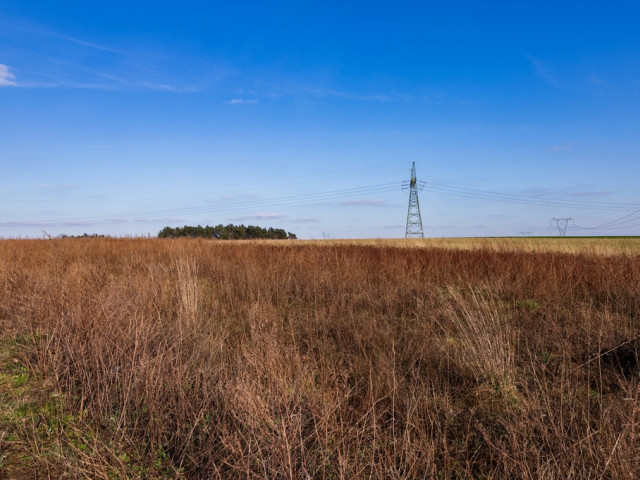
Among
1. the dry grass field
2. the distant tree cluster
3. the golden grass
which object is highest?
the distant tree cluster

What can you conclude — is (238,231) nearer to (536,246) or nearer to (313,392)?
(536,246)

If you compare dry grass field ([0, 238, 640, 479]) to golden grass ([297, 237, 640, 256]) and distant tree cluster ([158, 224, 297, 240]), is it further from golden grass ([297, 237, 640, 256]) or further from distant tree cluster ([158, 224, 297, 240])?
distant tree cluster ([158, 224, 297, 240])

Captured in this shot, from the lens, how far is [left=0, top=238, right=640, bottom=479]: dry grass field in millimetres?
2074

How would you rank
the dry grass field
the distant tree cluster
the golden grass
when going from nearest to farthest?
the dry grass field
the golden grass
the distant tree cluster

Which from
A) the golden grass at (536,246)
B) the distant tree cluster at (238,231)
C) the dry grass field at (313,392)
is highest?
the distant tree cluster at (238,231)

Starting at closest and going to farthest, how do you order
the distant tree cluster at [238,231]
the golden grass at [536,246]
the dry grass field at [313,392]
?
the dry grass field at [313,392] < the golden grass at [536,246] < the distant tree cluster at [238,231]

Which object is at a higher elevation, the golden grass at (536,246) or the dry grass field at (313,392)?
the golden grass at (536,246)

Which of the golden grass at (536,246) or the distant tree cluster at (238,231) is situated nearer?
the golden grass at (536,246)

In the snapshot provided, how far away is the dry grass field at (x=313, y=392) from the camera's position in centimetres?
207

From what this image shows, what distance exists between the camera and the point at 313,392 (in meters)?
2.54

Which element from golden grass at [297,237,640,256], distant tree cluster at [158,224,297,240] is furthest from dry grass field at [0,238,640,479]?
distant tree cluster at [158,224,297,240]

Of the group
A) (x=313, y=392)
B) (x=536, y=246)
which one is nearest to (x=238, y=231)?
(x=536, y=246)

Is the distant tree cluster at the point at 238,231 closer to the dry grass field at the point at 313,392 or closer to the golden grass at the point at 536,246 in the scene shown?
the golden grass at the point at 536,246

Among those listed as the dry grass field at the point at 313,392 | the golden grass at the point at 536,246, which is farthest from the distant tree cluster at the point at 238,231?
the dry grass field at the point at 313,392
